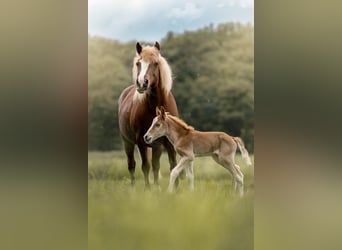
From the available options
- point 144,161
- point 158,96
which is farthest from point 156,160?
point 158,96

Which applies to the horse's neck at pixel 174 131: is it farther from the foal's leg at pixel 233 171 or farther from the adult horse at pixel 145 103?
the foal's leg at pixel 233 171

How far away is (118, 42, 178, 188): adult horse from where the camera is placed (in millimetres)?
1783

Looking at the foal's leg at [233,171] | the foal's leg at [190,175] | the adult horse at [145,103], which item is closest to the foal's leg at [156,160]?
the adult horse at [145,103]

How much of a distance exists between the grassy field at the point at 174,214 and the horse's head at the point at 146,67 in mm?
331

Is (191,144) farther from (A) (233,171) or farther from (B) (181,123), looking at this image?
(A) (233,171)

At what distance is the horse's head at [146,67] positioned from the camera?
1779 millimetres

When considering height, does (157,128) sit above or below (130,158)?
above

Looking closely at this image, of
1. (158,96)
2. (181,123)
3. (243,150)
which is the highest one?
(158,96)

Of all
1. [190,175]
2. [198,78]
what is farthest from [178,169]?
[198,78]

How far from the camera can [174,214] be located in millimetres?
1785

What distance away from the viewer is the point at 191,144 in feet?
5.90

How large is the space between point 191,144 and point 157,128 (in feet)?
0.54
